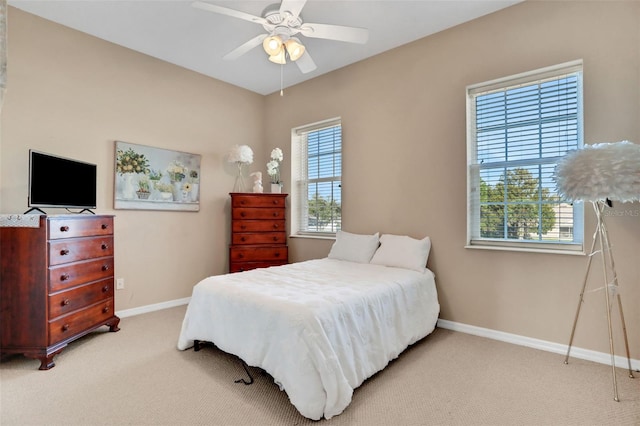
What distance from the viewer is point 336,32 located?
2455 mm

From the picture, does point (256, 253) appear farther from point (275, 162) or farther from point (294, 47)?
point (294, 47)

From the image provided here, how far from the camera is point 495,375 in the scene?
88.7 inches

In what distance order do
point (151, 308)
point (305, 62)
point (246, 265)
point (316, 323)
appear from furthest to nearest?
point (246, 265)
point (151, 308)
point (305, 62)
point (316, 323)

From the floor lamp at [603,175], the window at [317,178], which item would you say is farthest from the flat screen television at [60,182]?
the floor lamp at [603,175]

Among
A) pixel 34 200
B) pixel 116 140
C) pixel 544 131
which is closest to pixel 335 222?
pixel 544 131

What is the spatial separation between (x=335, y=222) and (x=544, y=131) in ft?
7.83

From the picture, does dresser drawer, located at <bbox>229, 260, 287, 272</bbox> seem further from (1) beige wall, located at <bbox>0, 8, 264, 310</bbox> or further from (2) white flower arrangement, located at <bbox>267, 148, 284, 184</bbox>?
(2) white flower arrangement, located at <bbox>267, 148, 284, 184</bbox>

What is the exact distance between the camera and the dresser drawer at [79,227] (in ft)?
8.21

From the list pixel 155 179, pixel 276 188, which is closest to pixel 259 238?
pixel 276 188

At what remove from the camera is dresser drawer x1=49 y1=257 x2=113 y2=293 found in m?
2.49

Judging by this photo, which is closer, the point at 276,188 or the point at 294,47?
the point at 294,47

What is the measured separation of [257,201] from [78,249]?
2.01 m

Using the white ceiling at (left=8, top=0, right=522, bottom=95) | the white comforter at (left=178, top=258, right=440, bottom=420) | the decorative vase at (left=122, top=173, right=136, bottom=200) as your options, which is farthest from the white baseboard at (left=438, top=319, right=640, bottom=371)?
the decorative vase at (left=122, top=173, right=136, bottom=200)

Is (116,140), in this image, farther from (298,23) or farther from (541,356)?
(541,356)
